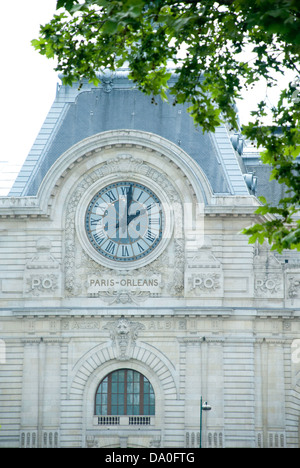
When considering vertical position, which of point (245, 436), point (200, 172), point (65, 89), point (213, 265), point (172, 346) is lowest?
point (245, 436)

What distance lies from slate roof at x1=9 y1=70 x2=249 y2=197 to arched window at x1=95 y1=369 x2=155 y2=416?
9.14 m

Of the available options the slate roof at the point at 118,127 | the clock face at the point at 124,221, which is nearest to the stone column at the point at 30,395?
the clock face at the point at 124,221

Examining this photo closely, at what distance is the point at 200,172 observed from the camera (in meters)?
44.5

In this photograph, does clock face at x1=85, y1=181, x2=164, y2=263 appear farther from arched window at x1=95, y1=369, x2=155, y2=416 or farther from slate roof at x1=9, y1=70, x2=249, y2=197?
arched window at x1=95, y1=369, x2=155, y2=416

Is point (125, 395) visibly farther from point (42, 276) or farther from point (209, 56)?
point (209, 56)

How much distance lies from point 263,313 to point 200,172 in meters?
6.86

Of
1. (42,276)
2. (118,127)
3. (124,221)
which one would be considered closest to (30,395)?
(42,276)

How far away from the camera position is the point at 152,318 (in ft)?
144

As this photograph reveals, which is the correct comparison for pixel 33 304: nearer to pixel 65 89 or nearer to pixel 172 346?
pixel 172 346

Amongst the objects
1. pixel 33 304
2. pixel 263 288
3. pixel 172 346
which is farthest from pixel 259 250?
pixel 33 304

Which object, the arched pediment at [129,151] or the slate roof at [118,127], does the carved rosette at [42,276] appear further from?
the slate roof at [118,127]

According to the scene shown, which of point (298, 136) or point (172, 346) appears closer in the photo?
point (298, 136)

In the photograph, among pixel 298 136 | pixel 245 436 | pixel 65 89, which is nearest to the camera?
pixel 298 136

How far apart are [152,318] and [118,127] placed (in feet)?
30.2
